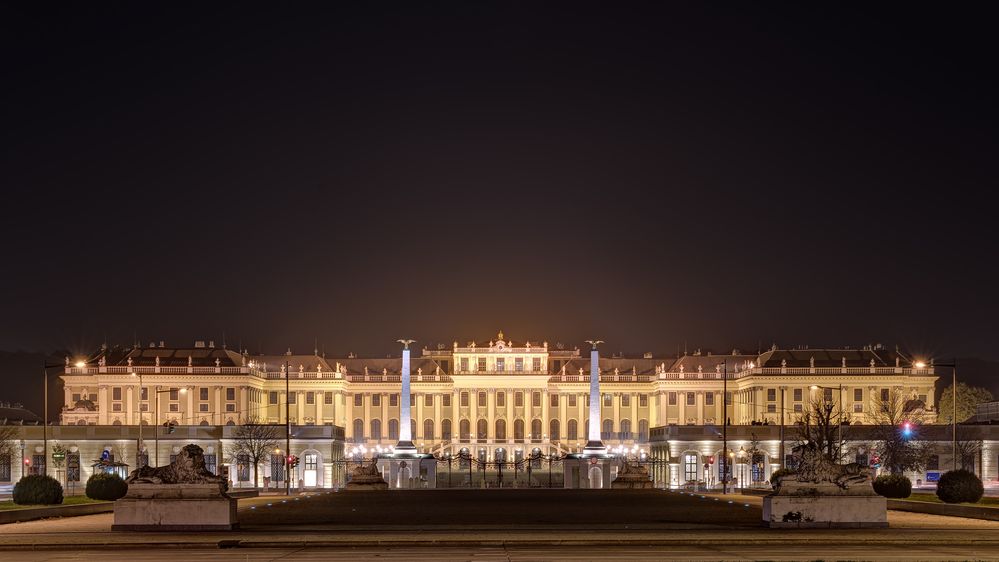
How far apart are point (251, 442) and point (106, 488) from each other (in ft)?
163

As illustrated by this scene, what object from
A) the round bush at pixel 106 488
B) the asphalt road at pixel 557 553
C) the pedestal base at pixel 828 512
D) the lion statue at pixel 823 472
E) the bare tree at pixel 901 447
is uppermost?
the lion statue at pixel 823 472

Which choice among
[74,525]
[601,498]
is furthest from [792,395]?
[74,525]

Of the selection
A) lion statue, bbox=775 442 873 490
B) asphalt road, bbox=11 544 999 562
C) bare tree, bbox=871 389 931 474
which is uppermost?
lion statue, bbox=775 442 873 490

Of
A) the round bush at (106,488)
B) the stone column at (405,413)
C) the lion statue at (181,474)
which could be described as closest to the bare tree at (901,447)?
the stone column at (405,413)

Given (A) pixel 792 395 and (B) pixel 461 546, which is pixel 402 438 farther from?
(B) pixel 461 546

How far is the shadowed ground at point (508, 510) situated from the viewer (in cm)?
4656

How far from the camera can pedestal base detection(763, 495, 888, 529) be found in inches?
1591

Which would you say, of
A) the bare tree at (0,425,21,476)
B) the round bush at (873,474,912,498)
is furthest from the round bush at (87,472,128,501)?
the bare tree at (0,425,21,476)

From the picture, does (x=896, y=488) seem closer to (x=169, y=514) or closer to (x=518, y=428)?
(x=169, y=514)

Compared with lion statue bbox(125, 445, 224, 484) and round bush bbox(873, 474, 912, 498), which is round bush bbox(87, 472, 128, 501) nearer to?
lion statue bbox(125, 445, 224, 484)

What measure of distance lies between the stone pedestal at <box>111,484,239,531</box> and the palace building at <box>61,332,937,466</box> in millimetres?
120635

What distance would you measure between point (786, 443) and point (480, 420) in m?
76.2

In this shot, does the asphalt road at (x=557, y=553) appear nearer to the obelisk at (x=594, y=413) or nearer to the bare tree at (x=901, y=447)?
the bare tree at (x=901, y=447)

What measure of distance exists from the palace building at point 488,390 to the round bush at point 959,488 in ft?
337
